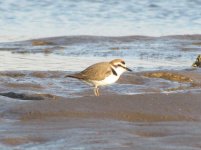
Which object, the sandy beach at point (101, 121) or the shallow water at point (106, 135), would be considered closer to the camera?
the shallow water at point (106, 135)

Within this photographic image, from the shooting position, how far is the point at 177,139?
24.2 feet

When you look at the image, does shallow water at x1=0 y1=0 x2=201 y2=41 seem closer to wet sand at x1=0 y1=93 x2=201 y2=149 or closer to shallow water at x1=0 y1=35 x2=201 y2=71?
shallow water at x1=0 y1=35 x2=201 y2=71

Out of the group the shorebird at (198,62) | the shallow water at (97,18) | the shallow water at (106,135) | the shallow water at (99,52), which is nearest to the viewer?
the shallow water at (106,135)

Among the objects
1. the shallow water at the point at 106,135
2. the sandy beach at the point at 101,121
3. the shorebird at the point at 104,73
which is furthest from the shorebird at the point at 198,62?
the shallow water at the point at 106,135

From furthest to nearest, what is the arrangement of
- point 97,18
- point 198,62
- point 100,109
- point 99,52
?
1. point 97,18
2. point 99,52
3. point 198,62
4. point 100,109

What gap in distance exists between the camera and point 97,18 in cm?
2072

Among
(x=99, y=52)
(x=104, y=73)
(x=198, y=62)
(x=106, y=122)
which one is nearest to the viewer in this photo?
(x=106, y=122)

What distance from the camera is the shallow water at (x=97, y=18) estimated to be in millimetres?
18531

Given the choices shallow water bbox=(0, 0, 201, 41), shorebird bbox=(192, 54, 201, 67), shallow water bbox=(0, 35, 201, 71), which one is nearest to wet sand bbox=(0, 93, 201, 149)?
shorebird bbox=(192, 54, 201, 67)

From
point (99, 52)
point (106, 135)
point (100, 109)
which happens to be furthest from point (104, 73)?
point (99, 52)

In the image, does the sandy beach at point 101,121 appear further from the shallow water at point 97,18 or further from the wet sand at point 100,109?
the shallow water at point 97,18

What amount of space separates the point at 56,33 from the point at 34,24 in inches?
56.7

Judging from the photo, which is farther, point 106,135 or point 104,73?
point 104,73

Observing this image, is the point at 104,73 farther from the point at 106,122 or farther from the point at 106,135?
the point at 106,135
